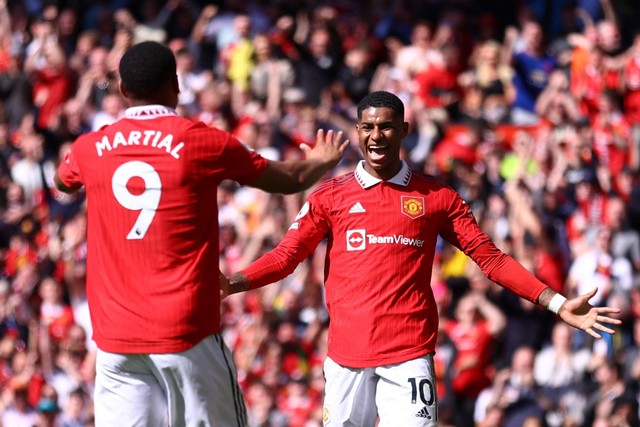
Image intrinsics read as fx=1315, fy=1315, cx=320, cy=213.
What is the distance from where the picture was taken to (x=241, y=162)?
6387mm

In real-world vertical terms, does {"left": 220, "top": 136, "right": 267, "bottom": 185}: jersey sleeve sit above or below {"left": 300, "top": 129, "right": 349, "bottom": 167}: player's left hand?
below

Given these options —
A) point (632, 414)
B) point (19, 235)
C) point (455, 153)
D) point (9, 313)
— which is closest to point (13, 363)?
point (9, 313)

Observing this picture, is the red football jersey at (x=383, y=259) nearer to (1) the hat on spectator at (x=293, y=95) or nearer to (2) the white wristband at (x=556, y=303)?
(2) the white wristband at (x=556, y=303)

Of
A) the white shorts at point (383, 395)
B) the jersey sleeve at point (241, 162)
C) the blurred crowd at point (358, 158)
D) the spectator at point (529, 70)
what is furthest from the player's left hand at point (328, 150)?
the spectator at point (529, 70)

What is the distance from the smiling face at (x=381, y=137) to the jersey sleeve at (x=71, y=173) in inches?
73.9

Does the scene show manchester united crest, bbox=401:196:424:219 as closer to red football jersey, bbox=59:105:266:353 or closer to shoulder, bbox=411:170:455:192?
shoulder, bbox=411:170:455:192

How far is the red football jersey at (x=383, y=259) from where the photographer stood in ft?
24.8

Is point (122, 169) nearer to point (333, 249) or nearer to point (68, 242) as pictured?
point (333, 249)

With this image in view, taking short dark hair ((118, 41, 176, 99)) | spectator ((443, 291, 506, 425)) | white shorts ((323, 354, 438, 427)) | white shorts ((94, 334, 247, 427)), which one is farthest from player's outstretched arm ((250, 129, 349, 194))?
spectator ((443, 291, 506, 425))

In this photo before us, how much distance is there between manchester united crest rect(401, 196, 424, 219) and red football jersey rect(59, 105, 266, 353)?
4.90 ft

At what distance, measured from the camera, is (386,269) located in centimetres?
759

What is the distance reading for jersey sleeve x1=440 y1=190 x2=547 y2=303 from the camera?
757 centimetres

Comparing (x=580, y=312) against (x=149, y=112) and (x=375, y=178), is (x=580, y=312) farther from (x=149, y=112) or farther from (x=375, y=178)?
(x=149, y=112)

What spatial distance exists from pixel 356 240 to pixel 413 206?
39 centimetres
